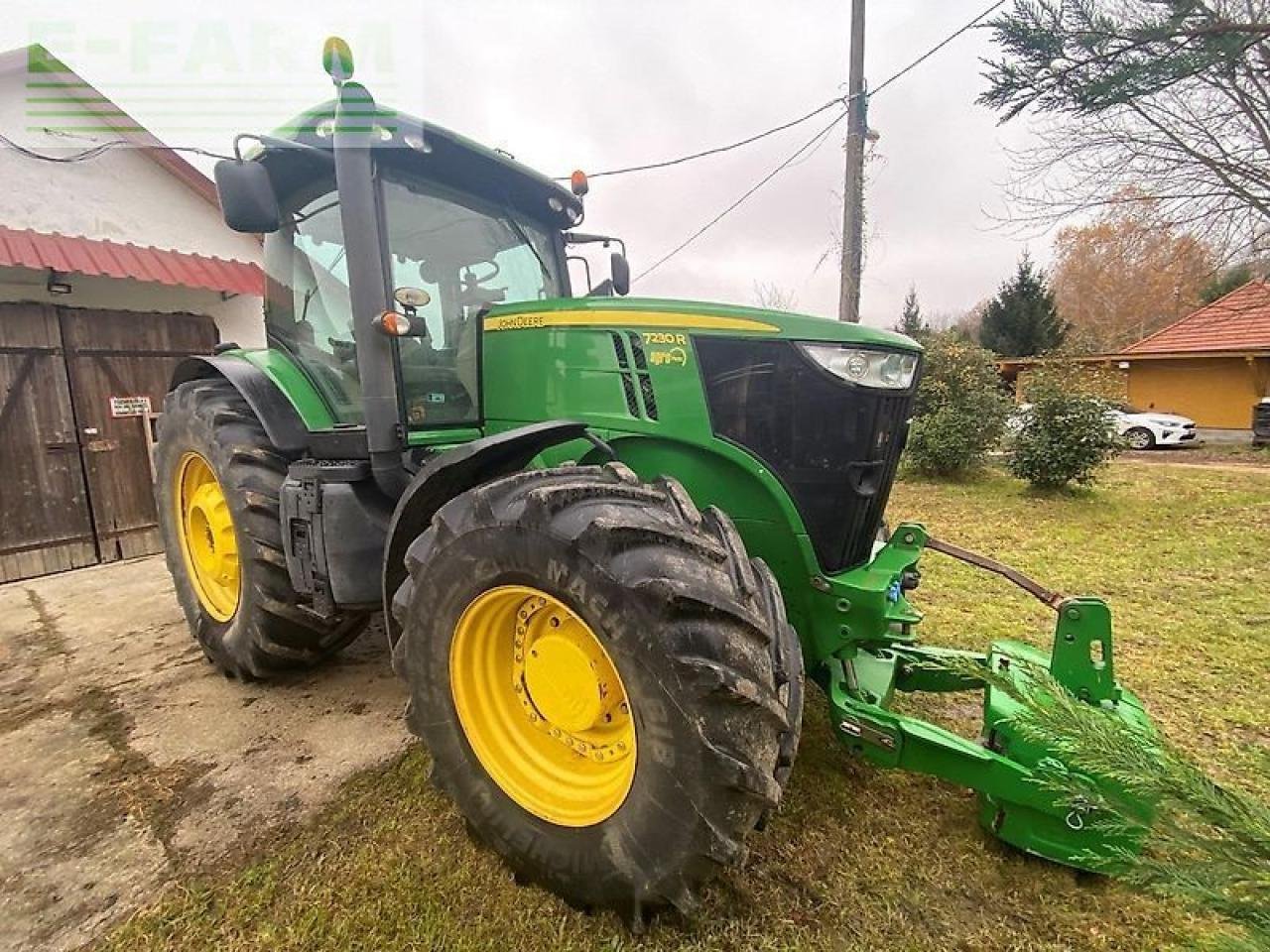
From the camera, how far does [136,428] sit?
6012mm

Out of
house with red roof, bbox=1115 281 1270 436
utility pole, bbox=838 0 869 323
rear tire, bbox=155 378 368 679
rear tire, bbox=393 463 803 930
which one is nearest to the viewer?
rear tire, bbox=393 463 803 930

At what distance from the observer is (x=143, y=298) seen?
5.97 meters

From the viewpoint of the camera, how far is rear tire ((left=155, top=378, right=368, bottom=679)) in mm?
2746

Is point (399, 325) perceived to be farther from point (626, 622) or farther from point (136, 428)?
point (136, 428)

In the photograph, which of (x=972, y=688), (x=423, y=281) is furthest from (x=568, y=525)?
(x=972, y=688)

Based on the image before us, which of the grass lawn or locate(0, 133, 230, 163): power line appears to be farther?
locate(0, 133, 230, 163): power line

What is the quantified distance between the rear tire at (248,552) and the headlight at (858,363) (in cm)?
218

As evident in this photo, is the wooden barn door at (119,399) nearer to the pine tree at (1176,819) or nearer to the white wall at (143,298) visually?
the white wall at (143,298)

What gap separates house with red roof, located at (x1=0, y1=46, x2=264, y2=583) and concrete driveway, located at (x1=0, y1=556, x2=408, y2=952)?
7.29 feet

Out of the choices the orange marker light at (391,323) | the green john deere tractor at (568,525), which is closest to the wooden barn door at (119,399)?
the green john deere tractor at (568,525)

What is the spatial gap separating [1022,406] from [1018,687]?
8.72 metres

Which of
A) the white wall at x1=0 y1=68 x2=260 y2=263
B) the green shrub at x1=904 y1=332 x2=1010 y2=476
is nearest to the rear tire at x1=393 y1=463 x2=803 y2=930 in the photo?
the white wall at x1=0 y1=68 x2=260 y2=263

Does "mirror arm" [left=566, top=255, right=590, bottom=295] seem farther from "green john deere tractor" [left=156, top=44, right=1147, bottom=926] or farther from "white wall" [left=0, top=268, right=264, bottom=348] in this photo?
"white wall" [left=0, top=268, right=264, bottom=348]

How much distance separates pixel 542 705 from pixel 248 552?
1726 millimetres
